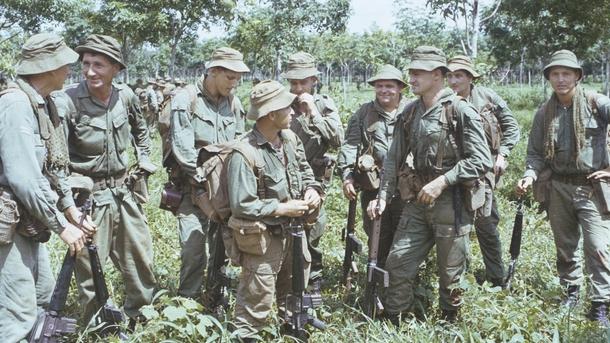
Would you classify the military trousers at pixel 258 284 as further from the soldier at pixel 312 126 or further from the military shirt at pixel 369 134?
the military shirt at pixel 369 134

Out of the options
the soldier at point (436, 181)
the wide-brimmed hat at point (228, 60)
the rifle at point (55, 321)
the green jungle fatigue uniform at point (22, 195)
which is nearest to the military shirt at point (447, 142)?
the soldier at point (436, 181)

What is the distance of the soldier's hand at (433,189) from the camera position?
422 centimetres

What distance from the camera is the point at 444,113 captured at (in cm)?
433

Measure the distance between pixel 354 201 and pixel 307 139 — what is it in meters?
0.75

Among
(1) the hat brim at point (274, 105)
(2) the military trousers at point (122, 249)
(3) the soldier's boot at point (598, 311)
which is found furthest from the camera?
(3) the soldier's boot at point (598, 311)

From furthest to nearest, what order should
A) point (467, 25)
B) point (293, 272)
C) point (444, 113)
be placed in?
point (467, 25) → point (444, 113) → point (293, 272)

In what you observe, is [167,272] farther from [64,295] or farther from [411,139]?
[411,139]

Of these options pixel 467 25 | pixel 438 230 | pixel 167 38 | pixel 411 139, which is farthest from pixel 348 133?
pixel 167 38

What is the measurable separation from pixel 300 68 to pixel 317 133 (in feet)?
2.07

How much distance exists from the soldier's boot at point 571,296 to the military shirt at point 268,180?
2.38m

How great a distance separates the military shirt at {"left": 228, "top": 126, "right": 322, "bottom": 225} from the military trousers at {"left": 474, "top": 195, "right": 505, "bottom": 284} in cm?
211

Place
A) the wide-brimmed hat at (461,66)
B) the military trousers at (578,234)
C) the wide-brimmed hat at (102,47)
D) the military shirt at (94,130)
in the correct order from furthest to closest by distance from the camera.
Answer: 1. the wide-brimmed hat at (461,66)
2. the military trousers at (578,234)
3. the military shirt at (94,130)
4. the wide-brimmed hat at (102,47)

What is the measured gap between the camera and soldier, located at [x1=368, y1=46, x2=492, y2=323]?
4.26 metres

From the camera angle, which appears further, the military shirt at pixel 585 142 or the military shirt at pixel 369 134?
Answer: the military shirt at pixel 369 134
